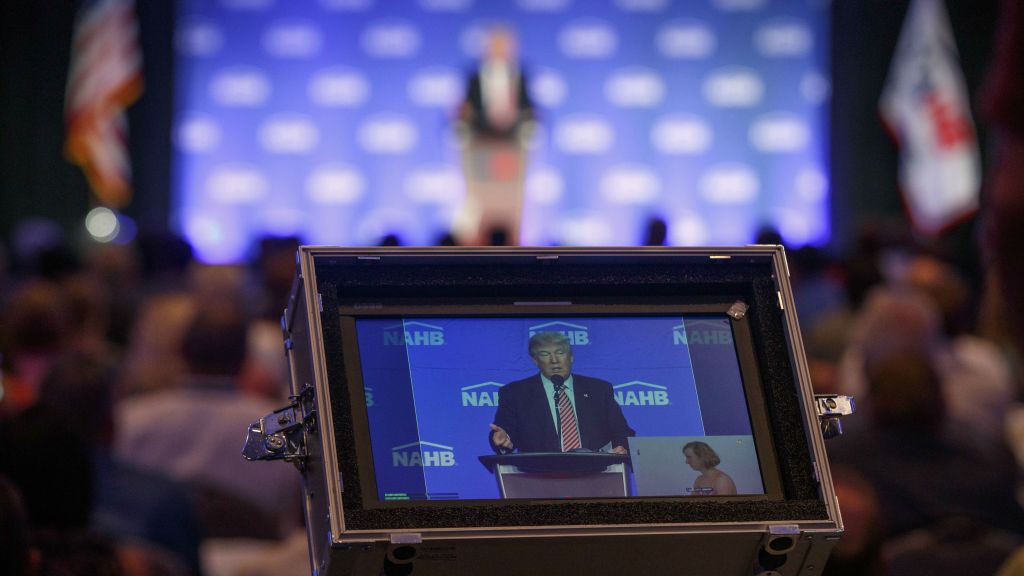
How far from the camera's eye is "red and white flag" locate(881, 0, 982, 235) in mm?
9594

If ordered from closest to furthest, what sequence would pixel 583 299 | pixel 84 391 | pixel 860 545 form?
pixel 583 299 < pixel 860 545 < pixel 84 391

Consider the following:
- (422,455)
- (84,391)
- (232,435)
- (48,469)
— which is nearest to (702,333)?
(422,455)

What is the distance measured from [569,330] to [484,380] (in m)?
0.11

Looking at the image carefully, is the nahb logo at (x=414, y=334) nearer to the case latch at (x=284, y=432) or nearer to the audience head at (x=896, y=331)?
the case latch at (x=284, y=432)

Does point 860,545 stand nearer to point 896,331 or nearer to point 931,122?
point 896,331

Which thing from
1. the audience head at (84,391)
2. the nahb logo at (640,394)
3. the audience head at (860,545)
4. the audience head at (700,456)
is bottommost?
the audience head at (860,545)

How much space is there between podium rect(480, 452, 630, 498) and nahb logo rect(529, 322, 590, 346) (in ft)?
0.41

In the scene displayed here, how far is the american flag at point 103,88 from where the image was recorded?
31.4ft

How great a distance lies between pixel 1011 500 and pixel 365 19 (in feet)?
26.1

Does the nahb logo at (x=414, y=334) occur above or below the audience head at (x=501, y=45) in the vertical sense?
below

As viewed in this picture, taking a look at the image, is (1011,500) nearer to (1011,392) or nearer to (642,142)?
(1011,392)

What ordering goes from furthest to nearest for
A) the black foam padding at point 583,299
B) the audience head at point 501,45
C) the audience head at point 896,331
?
the audience head at point 501,45
the audience head at point 896,331
the black foam padding at point 583,299

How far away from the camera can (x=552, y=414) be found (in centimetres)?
129

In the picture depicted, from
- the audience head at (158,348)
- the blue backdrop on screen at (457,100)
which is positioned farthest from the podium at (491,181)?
the audience head at (158,348)
